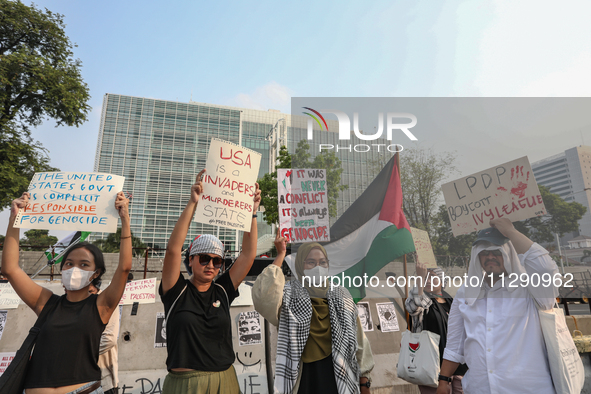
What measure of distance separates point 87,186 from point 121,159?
63902 mm

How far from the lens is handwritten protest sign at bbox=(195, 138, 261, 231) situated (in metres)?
3.09

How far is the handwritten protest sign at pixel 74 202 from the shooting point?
9.89 feet

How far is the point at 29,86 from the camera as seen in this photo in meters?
14.2

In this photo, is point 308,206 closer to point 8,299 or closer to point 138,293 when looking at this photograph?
point 138,293

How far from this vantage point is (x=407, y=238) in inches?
181

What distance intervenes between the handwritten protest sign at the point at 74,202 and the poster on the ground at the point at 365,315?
445 cm

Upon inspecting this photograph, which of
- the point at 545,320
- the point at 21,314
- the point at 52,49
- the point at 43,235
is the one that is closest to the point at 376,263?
the point at 545,320

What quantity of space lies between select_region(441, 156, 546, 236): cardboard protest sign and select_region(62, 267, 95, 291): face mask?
3.16 m

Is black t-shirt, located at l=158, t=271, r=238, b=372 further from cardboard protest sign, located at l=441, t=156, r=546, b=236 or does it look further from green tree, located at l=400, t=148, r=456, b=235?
green tree, located at l=400, t=148, r=456, b=235

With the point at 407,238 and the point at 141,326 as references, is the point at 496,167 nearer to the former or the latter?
the point at 407,238

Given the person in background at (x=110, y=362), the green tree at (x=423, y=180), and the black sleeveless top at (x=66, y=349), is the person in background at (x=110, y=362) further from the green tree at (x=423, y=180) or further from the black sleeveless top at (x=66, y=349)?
the green tree at (x=423, y=180)

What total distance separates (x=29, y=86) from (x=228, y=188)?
608 inches

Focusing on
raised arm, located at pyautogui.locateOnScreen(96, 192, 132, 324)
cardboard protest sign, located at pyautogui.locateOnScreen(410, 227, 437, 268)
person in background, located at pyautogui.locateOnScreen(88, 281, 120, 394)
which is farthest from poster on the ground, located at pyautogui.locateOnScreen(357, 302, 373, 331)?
raised arm, located at pyautogui.locateOnScreen(96, 192, 132, 324)

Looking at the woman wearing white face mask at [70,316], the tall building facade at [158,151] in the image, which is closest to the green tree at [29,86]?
the woman wearing white face mask at [70,316]
